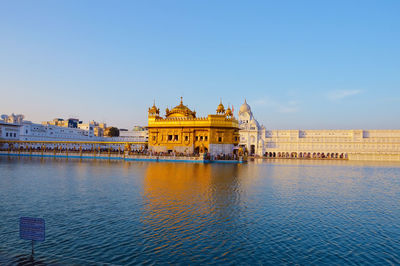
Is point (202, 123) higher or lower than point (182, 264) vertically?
higher

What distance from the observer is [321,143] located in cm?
13375

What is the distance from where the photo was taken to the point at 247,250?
11.4 meters

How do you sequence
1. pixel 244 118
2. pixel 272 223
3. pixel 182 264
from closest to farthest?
pixel 182 264 < pixel 272 223 < pixel 244 118

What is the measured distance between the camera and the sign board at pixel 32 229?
10.3 m

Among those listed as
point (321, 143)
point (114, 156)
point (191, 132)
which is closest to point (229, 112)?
point (191, 132)

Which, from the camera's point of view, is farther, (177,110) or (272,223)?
(177,110)

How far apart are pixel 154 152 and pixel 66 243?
6076cm

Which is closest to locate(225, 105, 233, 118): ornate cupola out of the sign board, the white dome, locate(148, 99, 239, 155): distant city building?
locate(148, 99, 239, 155): distant city building

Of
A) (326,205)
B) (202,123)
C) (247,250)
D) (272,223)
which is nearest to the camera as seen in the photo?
(247,250)

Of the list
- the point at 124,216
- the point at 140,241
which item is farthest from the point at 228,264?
the point at 124,216

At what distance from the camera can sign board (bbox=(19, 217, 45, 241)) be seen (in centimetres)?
1034

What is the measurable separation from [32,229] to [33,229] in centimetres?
5

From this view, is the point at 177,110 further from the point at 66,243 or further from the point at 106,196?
the point at 66,243

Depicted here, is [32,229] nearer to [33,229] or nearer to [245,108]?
[33,229]
